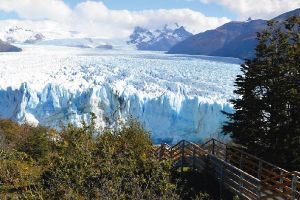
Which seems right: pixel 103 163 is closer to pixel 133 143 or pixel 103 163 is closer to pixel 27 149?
pixel 133 143

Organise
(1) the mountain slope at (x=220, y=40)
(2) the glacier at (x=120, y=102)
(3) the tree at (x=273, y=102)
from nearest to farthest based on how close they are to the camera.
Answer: (3) the tree at (x=273, y=102)
(2) the glacier at (x=120, y=102)
(1) the mountain slope at (x=220, y=40)

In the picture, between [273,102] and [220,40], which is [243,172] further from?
[220,40]

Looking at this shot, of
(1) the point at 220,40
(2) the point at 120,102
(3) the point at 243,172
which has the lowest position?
(2) the point at 120,102

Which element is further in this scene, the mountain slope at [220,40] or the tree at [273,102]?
the mountain slope at [220,40]

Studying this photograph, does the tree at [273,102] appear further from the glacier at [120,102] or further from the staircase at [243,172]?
the glacier at [120,102]

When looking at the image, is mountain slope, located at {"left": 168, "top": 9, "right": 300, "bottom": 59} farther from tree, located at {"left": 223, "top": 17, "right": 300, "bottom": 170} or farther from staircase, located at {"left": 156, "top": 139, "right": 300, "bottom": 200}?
tree, located at {"left": 223, "top": 17, "right": 300, "bottom": 170}

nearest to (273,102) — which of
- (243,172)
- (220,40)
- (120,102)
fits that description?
(243,172)

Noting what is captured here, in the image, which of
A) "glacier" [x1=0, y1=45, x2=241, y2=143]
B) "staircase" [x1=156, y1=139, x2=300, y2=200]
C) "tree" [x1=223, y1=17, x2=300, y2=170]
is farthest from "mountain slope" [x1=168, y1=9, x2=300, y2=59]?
"tree" [x1=223, y1=17, x2=300, y2=170]

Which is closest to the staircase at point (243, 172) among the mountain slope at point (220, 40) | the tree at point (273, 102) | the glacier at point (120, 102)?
the tree at point (273, 102)
